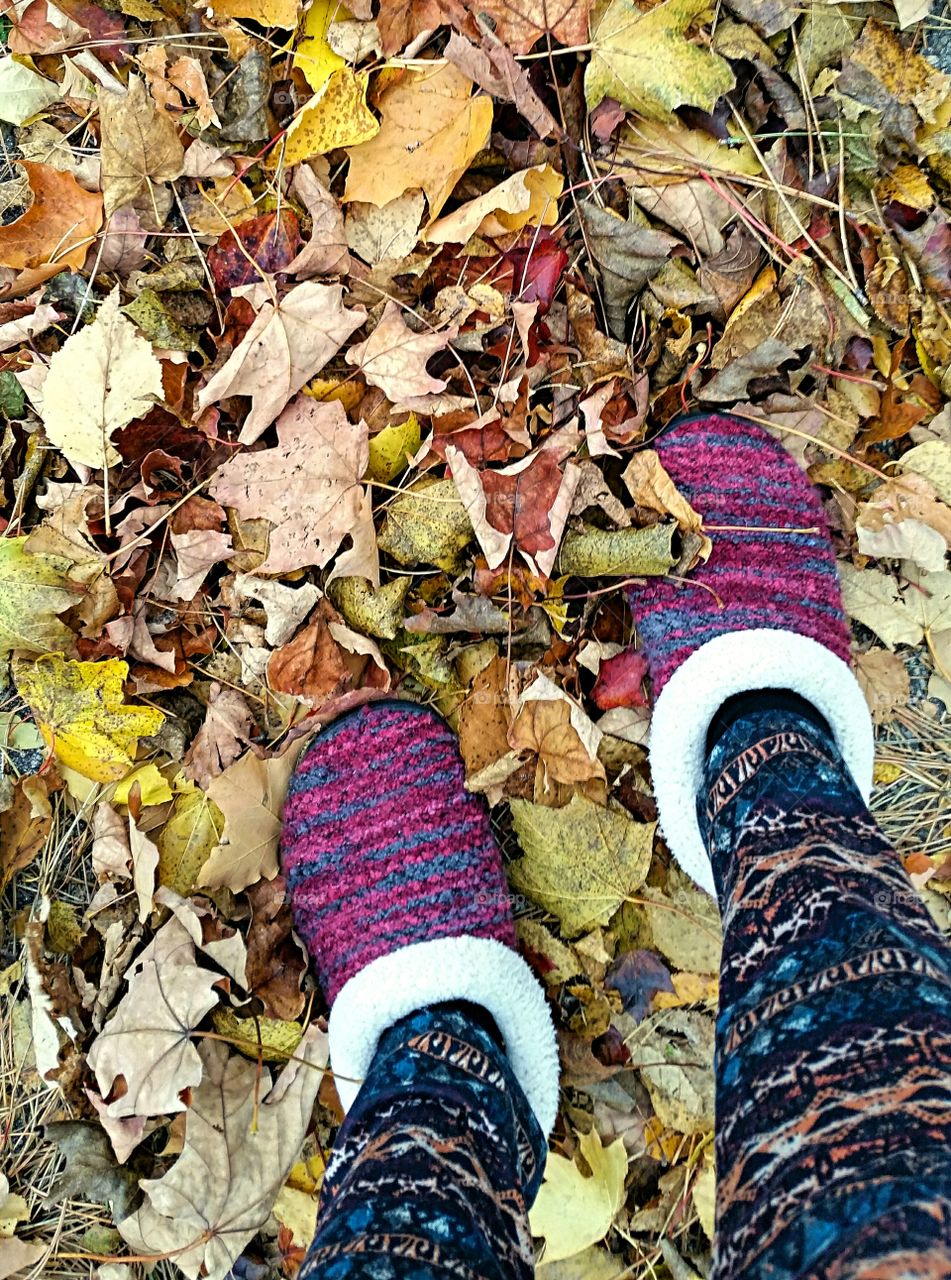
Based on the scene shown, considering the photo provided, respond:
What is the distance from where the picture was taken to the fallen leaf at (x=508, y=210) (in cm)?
111

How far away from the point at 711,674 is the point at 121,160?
0.96 metres

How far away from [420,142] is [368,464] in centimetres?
38

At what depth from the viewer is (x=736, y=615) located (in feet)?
3.92

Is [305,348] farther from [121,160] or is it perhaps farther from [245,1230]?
[245,1230]

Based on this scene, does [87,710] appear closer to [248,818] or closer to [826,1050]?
[248,818]

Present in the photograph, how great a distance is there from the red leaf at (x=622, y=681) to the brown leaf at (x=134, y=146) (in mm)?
837

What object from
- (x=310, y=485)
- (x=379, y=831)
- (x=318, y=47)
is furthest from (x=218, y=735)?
(x=318, y=47)

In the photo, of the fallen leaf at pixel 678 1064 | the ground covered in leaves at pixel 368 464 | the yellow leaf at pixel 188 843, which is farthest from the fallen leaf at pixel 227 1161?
the fallen leaf at pixel 678 1064

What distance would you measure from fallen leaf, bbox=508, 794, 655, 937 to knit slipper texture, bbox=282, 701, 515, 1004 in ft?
A: 0.26

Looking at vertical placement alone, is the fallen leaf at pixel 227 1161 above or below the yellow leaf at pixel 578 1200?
above

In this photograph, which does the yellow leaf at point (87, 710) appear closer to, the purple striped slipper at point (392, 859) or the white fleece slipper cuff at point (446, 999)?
the purple striped slipper at point (392, 859)

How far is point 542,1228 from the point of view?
3.88ft

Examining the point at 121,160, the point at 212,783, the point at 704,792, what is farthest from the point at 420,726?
the point at 121,160

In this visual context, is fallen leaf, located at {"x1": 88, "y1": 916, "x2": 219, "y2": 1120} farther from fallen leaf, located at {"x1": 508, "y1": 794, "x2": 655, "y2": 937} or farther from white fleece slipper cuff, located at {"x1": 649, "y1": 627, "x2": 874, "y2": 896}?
white fleece slipper cuff, located at {"x1": 649, "y1": 627, "x2": 874, "y2": 896}
